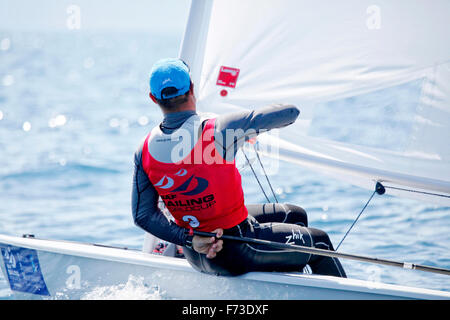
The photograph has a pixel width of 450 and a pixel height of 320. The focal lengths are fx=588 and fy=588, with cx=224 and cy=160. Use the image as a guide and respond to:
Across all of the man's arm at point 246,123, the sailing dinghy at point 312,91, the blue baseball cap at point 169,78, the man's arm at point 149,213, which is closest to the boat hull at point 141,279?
the sailing dinghy at point 312,91

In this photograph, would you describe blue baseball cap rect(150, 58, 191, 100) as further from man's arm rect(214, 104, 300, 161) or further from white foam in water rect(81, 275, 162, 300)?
white foam in water rect(81, 275, 162, 300)

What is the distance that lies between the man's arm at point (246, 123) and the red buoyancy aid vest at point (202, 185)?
0.03 meters

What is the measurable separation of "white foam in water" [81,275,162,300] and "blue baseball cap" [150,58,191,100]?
2.80 feet

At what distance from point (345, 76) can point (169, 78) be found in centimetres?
103

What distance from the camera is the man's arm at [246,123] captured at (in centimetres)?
200

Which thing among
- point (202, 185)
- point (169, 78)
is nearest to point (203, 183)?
point (202, 185)

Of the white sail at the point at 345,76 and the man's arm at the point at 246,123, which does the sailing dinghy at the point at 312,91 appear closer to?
the white sail at the point at 345,76

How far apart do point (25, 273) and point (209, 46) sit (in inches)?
53.7

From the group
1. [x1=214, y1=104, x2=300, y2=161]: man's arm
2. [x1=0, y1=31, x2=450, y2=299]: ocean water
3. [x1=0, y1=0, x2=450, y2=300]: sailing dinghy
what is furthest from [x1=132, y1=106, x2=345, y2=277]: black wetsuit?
[x1=0, y1=31, x2=450, y2=299]: ocean water

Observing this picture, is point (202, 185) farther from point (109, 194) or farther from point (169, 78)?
point (109, 194)

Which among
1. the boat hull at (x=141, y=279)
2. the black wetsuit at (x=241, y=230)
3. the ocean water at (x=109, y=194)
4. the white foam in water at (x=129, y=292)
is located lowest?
the ocean water at (x=109, y=194)

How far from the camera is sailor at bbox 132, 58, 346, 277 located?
2.02 m

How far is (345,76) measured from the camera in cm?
271

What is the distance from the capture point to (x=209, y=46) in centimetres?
281
